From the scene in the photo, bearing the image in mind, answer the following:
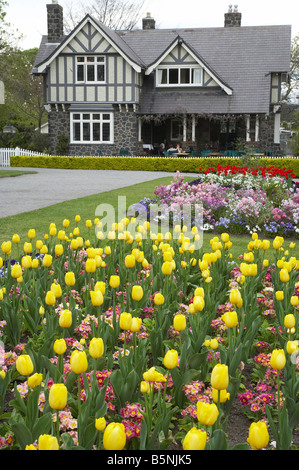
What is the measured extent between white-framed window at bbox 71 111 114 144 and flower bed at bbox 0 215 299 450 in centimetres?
2468

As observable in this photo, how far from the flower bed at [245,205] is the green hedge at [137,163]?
12.3 meters

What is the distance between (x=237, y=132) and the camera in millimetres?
28750

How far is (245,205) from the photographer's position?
838cm

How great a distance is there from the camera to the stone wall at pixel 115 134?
Result: 27.8 m

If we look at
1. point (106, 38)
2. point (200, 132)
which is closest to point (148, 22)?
point (106, 38)

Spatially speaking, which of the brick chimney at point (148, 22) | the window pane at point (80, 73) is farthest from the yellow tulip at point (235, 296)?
the brick chimney at point (148, 22)

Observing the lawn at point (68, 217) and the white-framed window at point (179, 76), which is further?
the white-framed window at point (179, 76)

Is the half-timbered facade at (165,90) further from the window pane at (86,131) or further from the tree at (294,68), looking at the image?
the tree at (294,68)

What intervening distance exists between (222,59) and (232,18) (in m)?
4.39

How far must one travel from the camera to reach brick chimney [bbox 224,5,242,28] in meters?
31.7

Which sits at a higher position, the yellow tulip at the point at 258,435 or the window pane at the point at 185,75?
the window pane at the point at 185,75

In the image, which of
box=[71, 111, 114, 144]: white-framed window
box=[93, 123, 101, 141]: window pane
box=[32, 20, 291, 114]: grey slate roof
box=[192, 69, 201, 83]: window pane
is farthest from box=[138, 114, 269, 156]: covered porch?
box=[93, 123, 101, 141]: window pane

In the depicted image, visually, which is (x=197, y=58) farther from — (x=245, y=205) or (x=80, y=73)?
(x=245, y=205)
